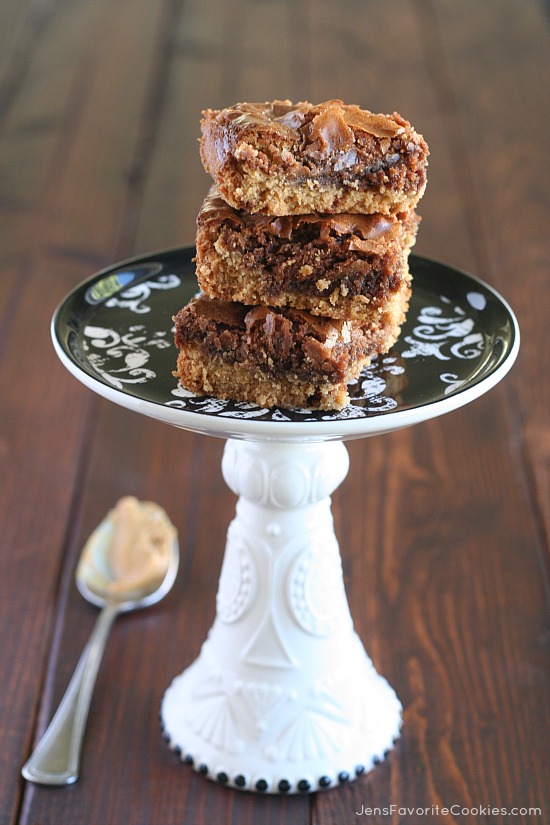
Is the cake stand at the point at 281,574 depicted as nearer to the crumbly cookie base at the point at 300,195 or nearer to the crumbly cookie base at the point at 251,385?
the crumbly cookie base at the point at 251,385

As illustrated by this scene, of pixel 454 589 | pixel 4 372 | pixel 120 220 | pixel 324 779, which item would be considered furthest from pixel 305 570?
pixel 120 220

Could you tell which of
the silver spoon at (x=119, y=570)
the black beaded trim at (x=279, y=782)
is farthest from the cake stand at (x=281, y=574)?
the silver spoon at (x=119, y=570)

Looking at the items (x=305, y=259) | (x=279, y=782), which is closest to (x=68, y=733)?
(x=279, y=782)

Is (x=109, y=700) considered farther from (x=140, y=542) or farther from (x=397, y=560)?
(x=397, y=560)

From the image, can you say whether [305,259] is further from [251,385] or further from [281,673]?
[281,673]

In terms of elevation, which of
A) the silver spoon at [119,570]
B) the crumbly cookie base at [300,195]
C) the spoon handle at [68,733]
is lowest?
the spoon handle at [68,733]

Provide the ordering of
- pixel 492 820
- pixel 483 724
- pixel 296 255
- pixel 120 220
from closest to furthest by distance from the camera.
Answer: pixel 296 255
pixel 492 820
pixel 483 724
pixel 120 220

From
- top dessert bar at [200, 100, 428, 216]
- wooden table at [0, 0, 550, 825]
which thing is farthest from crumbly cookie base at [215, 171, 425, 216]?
wooden table at [0, 0, 550, 825]
